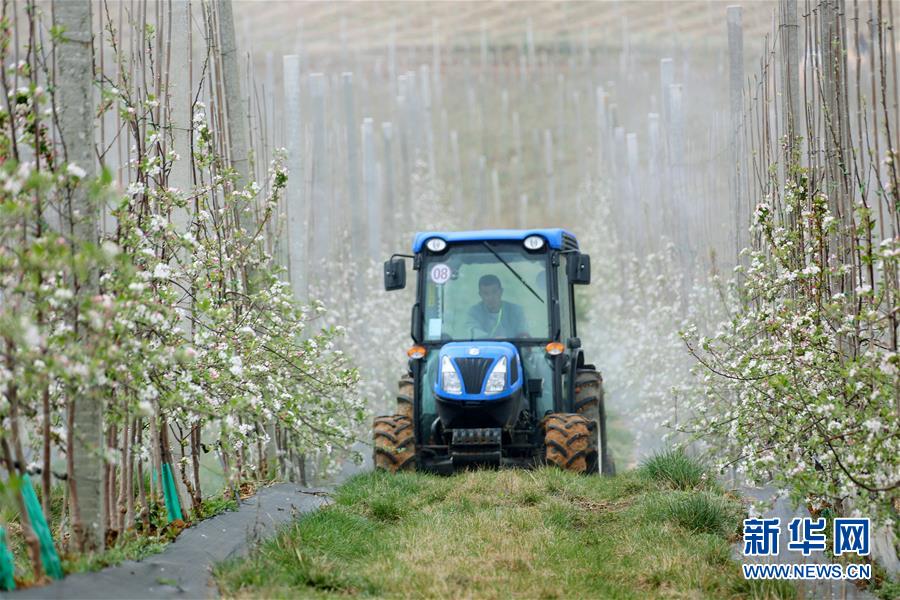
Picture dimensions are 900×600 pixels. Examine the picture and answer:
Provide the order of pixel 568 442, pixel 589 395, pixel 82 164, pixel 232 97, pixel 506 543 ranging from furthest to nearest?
1. pixel 589 395
2. pixel 568 442
3. pixel 232 97
4. pixel 506 543
5. pixel 82 164

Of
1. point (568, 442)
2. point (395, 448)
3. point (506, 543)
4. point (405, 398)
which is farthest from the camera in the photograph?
point (405, 398)

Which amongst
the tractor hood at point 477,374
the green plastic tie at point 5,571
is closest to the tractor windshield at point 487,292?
the tractor hood at point 477,374

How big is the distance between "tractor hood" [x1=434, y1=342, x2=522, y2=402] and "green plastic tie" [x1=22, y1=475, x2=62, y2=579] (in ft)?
17.7

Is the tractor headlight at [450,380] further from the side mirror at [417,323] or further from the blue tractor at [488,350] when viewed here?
the side mirror at [417,323]

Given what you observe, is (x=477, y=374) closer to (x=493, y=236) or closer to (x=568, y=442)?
(x=568, y=442)

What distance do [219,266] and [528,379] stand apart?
4.01 m

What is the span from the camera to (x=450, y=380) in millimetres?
10250

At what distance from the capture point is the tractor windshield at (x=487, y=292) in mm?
10945

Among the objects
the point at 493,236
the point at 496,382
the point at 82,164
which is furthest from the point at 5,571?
the point at 493,236

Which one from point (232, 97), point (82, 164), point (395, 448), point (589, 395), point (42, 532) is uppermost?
point (232, 97)

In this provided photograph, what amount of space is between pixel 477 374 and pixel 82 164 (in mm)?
5257

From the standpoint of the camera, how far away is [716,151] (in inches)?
604

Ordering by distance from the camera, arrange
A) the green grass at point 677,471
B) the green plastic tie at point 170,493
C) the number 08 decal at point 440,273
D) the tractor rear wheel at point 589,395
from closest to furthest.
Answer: the green plastic tie at point 170,493 < the green grass at point 677,471 < the number 08 decal at point 440,273 < the tractor rear wheel at point 589,395

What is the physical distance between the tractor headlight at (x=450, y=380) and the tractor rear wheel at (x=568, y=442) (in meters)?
0.88
